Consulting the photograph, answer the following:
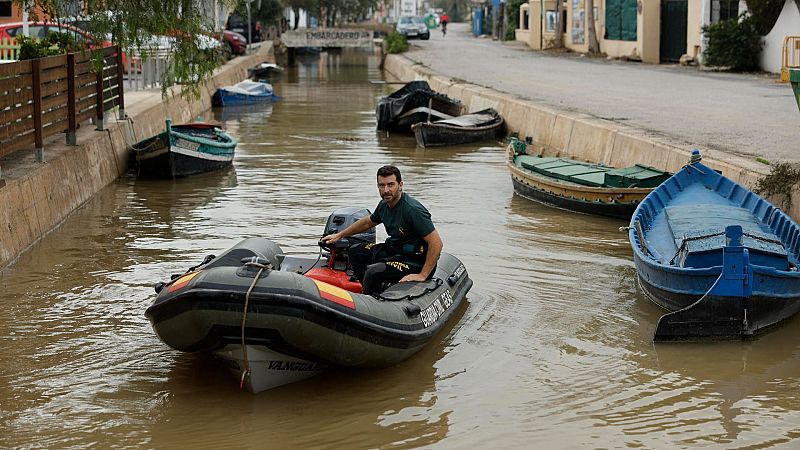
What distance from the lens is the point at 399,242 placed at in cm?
999

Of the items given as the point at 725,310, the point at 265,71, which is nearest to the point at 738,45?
the point at 265,71

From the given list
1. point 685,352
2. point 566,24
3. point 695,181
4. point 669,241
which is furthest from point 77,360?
point 566,24

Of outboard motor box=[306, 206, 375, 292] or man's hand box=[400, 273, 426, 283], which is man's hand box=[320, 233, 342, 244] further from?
man's hand box=[400, 273, 426, 283]

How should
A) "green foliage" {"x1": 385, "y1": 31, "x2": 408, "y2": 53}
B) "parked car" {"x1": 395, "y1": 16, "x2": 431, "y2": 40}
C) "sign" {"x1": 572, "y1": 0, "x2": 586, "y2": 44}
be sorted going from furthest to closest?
"parked car" {"x1": 395, "y1": 16, "x2": 431, "y2": 40}, "green foliage" {"x1": 385, "y1": 31, "x2": 408, "y2": 53}, "sign" {"x1": 572, "y1": 0, "x2": 586, "y2": 44}

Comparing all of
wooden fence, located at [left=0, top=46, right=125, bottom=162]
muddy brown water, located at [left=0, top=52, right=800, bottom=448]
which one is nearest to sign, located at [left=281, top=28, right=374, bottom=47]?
wooden fence, located at [left=0, top=46, right=125, bottom=162]

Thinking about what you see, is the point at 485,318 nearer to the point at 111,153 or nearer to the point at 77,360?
the point at 77,360

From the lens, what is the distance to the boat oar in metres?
9.95

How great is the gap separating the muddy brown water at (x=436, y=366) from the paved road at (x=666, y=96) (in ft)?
11.6

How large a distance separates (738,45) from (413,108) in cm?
1165

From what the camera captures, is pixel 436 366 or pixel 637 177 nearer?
pixel 436 366

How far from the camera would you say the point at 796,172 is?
1352 cm

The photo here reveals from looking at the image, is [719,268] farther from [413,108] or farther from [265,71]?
[265,71]

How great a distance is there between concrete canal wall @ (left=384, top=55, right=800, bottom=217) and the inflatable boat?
6.14m

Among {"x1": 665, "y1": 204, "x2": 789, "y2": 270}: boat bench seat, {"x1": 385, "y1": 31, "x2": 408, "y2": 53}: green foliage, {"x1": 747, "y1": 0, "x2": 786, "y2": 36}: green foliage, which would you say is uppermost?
{"x1": 747, "y1": 0, "x2": 786, "y2": 36}: green foliage
